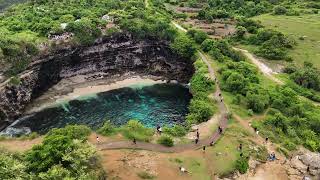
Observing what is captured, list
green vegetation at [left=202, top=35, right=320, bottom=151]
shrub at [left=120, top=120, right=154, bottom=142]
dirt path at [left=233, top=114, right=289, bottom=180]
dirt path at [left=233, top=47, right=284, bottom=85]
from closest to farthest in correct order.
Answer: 1. dirt path at [left=233, top=114, right=289, bottom=180]
2. shrub at [left=120, top=120, right=154, bottom=142]
3. green vegetation at [left=202, top=35, right=320, bottom=151]
4. dirt path at [left=233, top=47, right=284, bottom=85]

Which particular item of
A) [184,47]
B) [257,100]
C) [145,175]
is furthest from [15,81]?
[257,100]

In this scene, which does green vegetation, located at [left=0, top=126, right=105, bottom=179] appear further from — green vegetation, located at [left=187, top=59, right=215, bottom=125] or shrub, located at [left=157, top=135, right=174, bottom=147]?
green vegetation, located at [left=187, top=59, right=215, bottom=125]

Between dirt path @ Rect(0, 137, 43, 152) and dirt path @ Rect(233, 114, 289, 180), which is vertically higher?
dirt path @ Rect(0, 137, 43, 152)

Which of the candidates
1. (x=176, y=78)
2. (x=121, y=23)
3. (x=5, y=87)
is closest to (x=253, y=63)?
(x=176, y=78)

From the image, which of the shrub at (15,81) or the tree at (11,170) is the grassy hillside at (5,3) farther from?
the tree at (11,170)

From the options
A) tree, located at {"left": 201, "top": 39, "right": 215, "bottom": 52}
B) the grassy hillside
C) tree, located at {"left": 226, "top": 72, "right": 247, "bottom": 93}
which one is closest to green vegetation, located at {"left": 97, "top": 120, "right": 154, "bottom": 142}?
tree, located at {"left": 226, "top": 72, "right": 247, "bottom": 93}

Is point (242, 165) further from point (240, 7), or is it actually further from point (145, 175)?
point (240, 7)

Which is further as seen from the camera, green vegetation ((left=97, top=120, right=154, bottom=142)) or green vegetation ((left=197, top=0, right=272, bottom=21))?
green vegetation ((left=197, top=0, right=272, bottom=21))

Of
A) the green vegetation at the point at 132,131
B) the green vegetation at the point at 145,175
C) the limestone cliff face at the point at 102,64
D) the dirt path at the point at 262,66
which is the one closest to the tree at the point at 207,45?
the limestone cliff face at the point at 102,64
